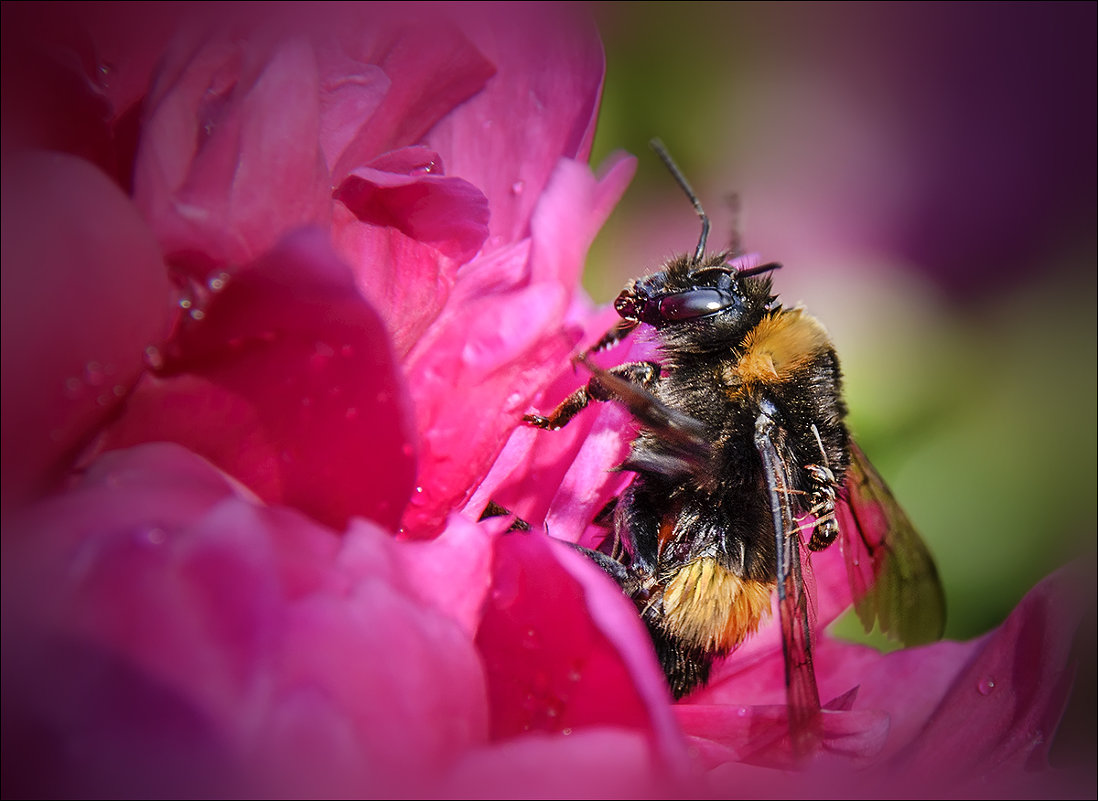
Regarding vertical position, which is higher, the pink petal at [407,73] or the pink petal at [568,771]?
the pink petal at [407,73]

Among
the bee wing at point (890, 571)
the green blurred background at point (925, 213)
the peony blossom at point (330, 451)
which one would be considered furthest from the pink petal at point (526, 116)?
the green blurred background at point (925, 213)

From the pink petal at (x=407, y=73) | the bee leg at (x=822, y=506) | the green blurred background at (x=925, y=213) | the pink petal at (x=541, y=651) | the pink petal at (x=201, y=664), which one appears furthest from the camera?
the green blurred background at (x=925, y=213)

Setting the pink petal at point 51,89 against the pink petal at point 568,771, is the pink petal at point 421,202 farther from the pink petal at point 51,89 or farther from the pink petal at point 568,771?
the pink petal at point 568,771

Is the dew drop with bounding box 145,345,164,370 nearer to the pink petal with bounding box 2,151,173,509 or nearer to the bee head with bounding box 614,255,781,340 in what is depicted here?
the pink petal with bounding box 2,151,173,509

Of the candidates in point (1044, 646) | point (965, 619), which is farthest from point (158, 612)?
point (965, 619)

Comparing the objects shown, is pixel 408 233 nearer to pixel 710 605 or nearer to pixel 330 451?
pixel 330 451

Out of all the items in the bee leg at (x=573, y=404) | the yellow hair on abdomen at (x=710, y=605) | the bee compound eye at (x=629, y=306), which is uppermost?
the bee compound eye at (x=629, y=306)

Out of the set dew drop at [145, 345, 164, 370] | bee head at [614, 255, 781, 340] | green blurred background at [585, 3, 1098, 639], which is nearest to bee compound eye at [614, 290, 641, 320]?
bee head at [614, 255, 781, 340]

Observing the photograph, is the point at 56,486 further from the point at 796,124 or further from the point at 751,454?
the point at 796,124

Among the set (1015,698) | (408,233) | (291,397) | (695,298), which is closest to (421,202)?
(408,233)
